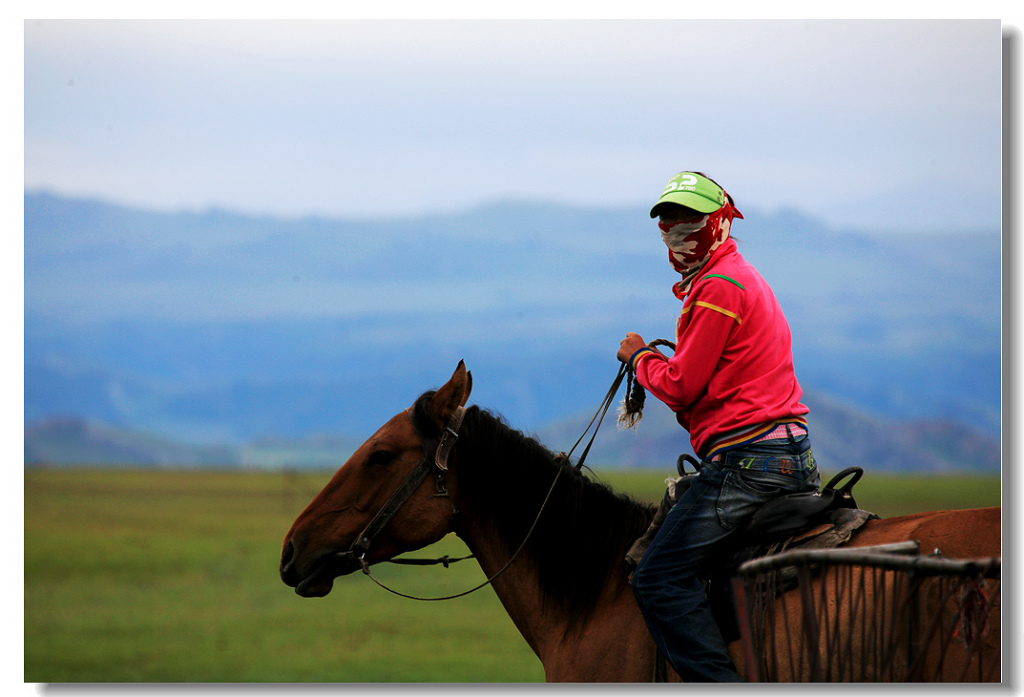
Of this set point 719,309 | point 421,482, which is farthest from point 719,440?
point 421,482

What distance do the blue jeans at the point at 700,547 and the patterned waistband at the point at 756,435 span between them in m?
0.02

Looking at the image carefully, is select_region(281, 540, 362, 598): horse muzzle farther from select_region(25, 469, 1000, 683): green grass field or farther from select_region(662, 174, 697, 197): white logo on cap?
select_region(662, 174, 697, 197): white logo on cap

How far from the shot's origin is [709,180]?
2.78m

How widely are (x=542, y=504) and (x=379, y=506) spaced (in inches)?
22.7

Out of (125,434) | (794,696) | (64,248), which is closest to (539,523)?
(794,696)

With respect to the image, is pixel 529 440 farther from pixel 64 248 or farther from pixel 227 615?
pixel 227 615

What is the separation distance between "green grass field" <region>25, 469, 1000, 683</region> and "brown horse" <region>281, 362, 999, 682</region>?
1.06ft

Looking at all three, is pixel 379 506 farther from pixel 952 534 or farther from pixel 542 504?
pixel 952 534

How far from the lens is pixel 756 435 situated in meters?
2.53

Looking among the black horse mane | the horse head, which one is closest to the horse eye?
the horse head

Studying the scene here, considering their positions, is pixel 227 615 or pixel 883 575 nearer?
pixel 883 575

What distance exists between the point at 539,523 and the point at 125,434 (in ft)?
76.1

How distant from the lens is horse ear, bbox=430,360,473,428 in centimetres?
283

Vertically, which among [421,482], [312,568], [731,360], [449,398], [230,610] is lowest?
[230,610]
